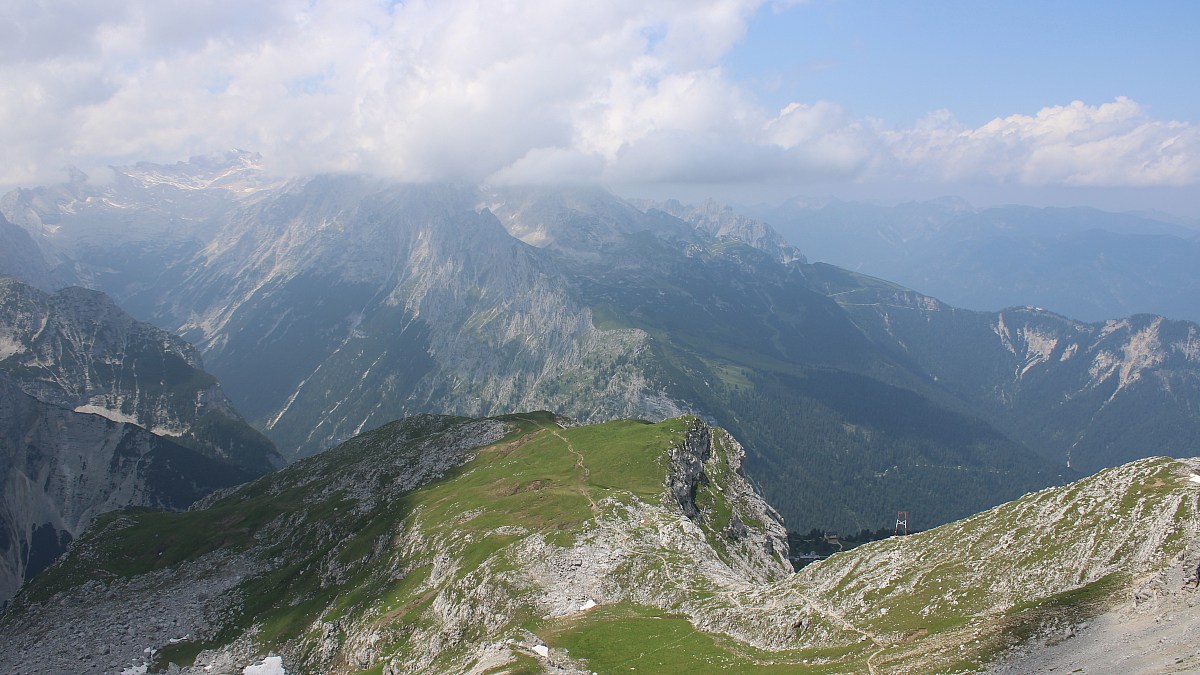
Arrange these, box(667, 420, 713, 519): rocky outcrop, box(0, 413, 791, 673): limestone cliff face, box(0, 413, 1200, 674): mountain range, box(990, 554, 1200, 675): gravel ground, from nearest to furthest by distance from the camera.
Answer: box(990, 554, 1200, 675): gravel ground
box(0, 413, 1200, 674): mountain range
box(0, 413, 791, 673): limestone cliff face
box(667, 420, 713, 519): rocky outcrop

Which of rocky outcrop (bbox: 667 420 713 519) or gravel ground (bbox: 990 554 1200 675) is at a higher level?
rocky outcrop (bbox: 667 420 713 519)

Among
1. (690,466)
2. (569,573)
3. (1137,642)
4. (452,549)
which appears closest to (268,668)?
(452,549)

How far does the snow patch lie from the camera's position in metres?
95.1

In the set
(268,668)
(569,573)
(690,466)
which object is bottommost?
(268,668)

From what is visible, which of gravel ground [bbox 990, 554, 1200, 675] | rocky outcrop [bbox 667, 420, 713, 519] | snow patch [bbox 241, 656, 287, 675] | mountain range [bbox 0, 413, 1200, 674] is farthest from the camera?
rocky outcrop [bbox 667, 420, 713, 519]

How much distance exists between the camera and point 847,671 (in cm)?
4928

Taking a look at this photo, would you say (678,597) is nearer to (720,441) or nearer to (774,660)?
(774,660)

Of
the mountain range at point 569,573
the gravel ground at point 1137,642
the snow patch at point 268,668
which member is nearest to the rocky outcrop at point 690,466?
the mountain range at point 569,573

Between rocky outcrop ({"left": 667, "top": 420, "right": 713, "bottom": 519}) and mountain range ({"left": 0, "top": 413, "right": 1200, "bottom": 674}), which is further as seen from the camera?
rocky outcrop ({"left": 667, "top": 420, "right": 713, "bottom": 519})

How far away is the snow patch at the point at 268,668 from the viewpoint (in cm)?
9506

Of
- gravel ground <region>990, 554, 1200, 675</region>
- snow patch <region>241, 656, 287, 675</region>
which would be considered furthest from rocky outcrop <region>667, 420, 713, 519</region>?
gravel ground <region>990, 554, 1200, 675</region>

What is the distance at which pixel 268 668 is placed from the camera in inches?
3775

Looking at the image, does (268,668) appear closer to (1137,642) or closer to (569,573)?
(569,573)

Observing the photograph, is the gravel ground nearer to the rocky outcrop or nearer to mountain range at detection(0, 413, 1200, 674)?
mountain range at detection(0, 413, 1200, 674)
